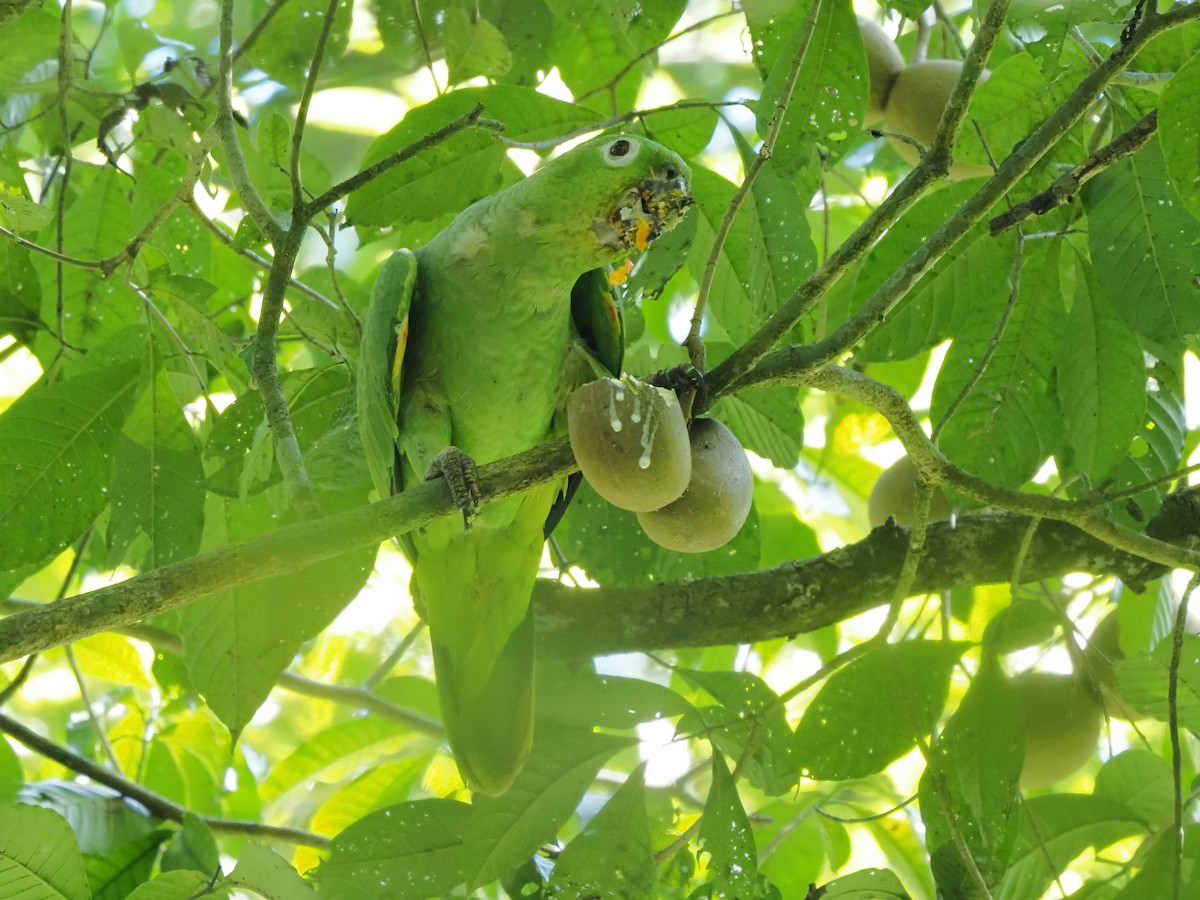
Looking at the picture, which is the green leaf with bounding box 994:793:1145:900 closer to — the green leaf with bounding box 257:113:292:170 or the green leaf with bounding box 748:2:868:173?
the green leaf with bounding box 748:2:868:173

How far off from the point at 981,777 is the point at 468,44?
5.88 ft

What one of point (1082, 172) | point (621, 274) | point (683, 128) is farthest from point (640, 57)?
point (1082, 172)

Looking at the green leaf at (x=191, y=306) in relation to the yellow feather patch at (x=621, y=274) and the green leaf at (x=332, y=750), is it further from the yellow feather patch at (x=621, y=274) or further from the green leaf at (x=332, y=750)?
the green leaf at (x=332, y=750)

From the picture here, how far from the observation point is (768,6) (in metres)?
2.29

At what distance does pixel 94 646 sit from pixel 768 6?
258cm

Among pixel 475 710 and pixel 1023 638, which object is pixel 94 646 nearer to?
pixel 475 710

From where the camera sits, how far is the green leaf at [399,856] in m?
2.10

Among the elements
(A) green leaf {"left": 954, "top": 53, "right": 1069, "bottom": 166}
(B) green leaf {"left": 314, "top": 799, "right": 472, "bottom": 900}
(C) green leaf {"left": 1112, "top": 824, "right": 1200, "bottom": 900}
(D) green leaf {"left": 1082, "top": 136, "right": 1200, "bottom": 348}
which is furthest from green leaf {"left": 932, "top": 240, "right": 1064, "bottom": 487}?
(B) green leaf {"left": 314, "top": 799, "right": 472, "bottom": 900}

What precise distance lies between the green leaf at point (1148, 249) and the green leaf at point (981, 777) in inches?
27.7

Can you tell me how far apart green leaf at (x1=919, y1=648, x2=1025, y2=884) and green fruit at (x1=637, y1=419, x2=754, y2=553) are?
1.89 ft

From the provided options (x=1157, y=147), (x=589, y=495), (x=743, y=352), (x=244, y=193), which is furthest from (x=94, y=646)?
(x=1157, y=147)

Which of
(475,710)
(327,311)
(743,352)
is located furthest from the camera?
(475,710)

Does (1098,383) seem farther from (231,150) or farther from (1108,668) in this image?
(231,150)

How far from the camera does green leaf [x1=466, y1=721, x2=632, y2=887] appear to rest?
2.16m
